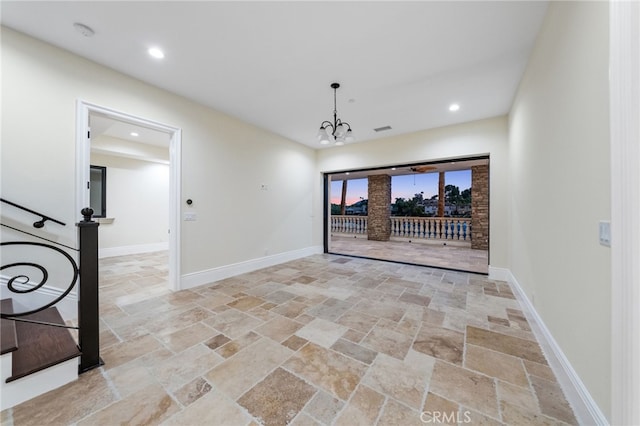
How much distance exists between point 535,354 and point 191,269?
4.04 m

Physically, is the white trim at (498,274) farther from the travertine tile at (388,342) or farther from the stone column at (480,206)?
the stone column at (480,206)

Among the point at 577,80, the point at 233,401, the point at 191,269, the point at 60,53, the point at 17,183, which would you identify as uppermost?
the point at 60,53

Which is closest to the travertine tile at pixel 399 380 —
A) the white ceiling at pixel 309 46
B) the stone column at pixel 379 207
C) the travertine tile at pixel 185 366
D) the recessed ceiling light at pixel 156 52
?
the travertine tile at pixel 185 366

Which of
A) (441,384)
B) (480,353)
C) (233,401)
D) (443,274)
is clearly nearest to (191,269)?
(233,401)

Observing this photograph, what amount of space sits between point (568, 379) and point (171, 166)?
15.1 ft

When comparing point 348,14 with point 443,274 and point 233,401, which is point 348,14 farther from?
point 443,274

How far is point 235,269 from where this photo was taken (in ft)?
13.6

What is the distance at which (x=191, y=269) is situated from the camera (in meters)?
3.51

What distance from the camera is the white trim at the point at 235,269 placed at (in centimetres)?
351

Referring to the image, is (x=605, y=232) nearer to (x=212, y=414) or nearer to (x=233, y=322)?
(x=212, y=414)

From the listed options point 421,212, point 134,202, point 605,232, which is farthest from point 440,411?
point 421,212

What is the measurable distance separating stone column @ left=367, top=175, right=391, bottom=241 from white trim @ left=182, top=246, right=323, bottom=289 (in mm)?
4007

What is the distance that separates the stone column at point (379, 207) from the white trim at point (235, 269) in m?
4.01

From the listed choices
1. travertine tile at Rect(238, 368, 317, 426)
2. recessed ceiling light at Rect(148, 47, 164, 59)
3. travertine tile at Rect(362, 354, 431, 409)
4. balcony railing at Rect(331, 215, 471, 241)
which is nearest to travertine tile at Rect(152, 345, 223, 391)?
travertine tile at Rect(238, 368, 317, 426)
